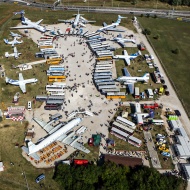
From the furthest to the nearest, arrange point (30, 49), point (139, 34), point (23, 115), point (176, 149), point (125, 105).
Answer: point (139, 34)
point (30, 49)
point (125, 105)
point (23, 115)
point (176, 149)

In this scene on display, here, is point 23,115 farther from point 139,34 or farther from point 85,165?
point 139,34

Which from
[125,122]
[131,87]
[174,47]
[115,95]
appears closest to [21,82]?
[115,95]

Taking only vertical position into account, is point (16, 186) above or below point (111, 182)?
below

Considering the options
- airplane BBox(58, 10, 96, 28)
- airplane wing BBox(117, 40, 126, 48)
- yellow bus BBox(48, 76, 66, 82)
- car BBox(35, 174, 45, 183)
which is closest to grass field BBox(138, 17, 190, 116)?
airplane wing BBox(117, 40, 126, 48)

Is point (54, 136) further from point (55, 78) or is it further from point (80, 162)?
point (55, 78)

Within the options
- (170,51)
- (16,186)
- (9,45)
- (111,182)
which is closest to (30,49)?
(9,45)

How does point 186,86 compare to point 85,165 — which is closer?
point 85,165

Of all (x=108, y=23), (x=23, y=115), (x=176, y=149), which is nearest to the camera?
(x=176, y=149)
